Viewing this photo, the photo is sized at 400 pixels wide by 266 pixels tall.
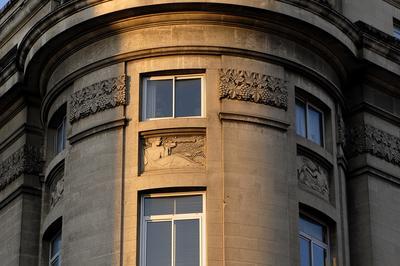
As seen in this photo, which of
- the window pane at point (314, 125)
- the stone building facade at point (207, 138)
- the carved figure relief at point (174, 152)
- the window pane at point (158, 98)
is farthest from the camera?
the window pane at point (314, 125)

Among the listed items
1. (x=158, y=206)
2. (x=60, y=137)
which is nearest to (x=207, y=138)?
(x=158, y=206)

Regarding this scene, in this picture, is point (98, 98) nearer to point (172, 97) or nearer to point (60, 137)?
point (172, 97)

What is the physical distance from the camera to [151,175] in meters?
32.2

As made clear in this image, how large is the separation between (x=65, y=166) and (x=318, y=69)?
22.8 ft

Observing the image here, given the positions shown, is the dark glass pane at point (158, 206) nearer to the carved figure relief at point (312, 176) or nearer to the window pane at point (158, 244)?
the window pane at point (158, 244)

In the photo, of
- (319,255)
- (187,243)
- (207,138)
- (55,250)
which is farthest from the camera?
(55,250)

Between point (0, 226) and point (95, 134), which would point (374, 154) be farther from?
point (0, 226)

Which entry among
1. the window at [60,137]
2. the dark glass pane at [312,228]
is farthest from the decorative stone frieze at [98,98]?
the dark glass pane at [312,228]

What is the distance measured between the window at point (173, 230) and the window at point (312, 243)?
2732 mm

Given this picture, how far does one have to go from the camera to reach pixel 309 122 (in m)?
34.7

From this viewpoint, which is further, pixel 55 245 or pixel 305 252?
pixel 55 245

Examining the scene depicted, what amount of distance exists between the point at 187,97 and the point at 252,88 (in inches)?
64.1

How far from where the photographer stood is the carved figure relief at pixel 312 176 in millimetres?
33469

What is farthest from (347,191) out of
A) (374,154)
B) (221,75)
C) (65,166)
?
(65,166)
